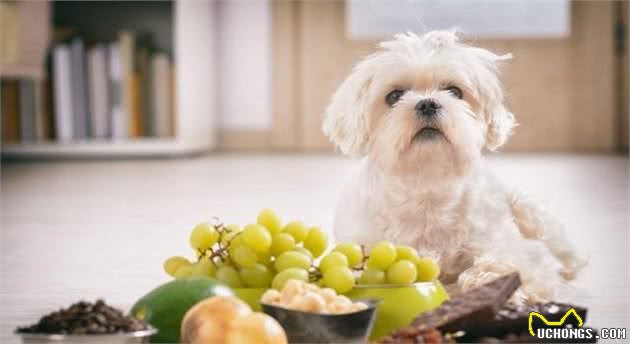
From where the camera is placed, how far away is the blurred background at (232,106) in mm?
3266

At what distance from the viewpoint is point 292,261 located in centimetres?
139

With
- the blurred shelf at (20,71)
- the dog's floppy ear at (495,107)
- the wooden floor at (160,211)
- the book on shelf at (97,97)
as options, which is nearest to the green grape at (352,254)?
the wooden floor at (160,211)

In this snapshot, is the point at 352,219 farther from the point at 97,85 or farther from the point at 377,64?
the point at 97,85

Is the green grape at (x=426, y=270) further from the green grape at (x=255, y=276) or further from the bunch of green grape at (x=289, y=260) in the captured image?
the green grape at (x=255, y=276)

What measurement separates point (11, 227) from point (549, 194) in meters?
1.68

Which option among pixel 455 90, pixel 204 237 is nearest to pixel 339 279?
pixel 204 237

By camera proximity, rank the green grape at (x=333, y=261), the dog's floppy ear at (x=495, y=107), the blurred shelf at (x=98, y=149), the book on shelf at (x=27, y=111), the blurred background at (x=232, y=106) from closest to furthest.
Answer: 1. the green grape at (x=333, y=261)
2. the dog's floppy ear at (x=495, y=107)
3. the blurred background at (x=232, y=106)
4. the blurred shelf at (x=98, y=149)
5. the book on shelf at (x=27, y=111)

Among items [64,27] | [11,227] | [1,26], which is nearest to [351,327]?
[11,227]

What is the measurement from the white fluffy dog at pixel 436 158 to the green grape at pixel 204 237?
319 mm

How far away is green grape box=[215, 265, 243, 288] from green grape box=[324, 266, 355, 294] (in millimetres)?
134

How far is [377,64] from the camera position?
171 centimetres

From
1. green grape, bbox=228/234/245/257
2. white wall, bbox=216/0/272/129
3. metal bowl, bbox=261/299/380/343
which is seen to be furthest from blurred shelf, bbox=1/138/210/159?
metal bowl, bbox=261/299/380/343

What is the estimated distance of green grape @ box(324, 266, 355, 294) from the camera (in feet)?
4.36

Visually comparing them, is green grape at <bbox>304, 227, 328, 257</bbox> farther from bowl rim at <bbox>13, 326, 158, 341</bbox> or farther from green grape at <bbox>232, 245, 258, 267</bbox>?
bowl rim at <bbox>13, 326, 158, 341</bbox>
